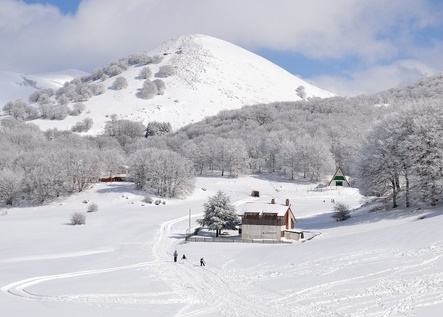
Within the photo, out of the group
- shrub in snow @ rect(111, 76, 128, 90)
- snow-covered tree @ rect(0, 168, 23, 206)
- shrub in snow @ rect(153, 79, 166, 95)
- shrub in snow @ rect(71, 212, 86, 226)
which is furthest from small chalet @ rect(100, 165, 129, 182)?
shrub in snow @ rect(111, 76, 128, 90)

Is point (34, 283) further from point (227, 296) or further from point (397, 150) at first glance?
point (397, 150)

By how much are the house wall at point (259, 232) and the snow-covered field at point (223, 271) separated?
349 cm

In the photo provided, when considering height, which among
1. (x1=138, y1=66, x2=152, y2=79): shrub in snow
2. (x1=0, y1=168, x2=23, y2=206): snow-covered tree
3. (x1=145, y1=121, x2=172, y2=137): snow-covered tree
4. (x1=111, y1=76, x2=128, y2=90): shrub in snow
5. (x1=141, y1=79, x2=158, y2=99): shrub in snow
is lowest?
(x1=0, y1=168, x2=23, y2=206): snow-covered tree

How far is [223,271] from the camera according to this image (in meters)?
30.9

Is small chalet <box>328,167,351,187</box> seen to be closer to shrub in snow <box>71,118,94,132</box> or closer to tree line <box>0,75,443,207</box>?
tree line <box>0,75,443,207</box>

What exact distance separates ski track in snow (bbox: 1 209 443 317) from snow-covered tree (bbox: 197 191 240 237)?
14.8m

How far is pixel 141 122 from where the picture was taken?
156375mm

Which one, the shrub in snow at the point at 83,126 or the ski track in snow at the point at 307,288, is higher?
the shrub in snow at the point at 83,126

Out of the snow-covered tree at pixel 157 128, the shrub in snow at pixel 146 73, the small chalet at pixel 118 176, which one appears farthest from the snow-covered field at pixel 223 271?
the shrub in snow at pixel 146 73

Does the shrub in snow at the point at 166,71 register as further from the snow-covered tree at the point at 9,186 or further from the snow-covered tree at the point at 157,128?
the snow-covered tree at the point at 9,186

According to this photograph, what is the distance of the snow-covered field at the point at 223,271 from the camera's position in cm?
2148

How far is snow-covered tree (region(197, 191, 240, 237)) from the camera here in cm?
4772

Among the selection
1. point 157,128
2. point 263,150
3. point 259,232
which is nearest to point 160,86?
point 157,128

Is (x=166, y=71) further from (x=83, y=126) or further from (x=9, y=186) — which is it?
(x=9, y=186)
